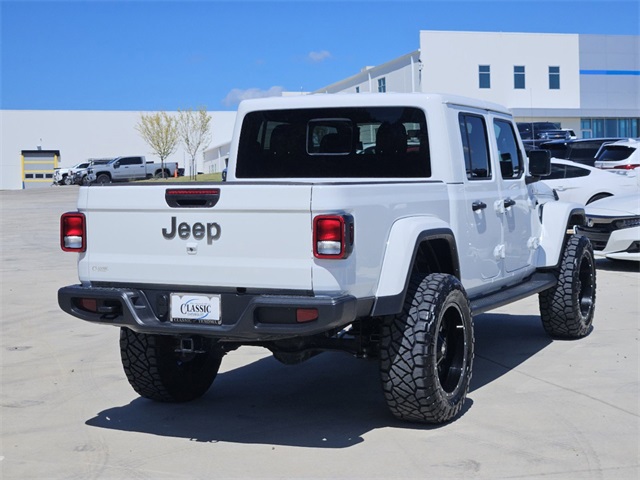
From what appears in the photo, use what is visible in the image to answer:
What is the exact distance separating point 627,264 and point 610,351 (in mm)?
7164

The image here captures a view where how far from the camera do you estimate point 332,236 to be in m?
5.10

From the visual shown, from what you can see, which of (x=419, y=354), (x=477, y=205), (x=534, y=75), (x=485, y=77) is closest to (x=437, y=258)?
(x=477, y=205)

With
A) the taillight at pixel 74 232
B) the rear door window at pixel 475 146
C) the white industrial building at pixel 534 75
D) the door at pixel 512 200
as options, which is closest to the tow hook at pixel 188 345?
the taillight at pixel 74 232

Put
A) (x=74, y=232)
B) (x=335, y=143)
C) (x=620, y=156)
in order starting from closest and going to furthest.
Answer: (x=74, y=232) → (x=335, y=143) → (x=620, y=156)

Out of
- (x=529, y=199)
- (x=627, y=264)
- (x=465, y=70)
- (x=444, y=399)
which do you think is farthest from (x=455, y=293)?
(x=465, y=70)

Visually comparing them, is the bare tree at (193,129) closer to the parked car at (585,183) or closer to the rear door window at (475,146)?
the parked car at (585,183)

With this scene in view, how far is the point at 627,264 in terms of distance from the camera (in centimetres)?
1498

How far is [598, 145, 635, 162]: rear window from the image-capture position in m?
20.4

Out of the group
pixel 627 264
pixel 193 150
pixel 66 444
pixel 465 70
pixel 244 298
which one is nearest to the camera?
pixel 244 298

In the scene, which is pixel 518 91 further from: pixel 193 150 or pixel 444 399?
pixel 444 399

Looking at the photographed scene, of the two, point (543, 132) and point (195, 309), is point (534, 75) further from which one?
point (195, 309)

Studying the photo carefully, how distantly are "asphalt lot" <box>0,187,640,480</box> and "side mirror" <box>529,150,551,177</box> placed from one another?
1.60 metres

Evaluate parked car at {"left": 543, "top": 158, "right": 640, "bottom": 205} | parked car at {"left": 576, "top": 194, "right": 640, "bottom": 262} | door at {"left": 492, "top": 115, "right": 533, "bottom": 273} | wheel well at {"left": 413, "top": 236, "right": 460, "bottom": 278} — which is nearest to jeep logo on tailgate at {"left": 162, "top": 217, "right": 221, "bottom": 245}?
wheel well at {"left": 413, "top": 236, "right": 460, "bottom": 278}

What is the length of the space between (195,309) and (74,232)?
3.37 feet
